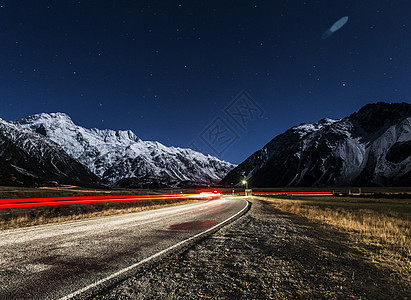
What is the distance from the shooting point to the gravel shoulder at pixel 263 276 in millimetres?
3412

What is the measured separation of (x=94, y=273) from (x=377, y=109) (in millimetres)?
212960

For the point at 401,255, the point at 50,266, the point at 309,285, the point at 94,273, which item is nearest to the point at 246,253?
the point at 309,285

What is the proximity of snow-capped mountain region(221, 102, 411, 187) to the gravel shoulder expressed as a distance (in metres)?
144

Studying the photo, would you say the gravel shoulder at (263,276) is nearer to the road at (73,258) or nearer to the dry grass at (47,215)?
the road at (73,258)

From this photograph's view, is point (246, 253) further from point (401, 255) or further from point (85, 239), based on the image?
point (85, 239)

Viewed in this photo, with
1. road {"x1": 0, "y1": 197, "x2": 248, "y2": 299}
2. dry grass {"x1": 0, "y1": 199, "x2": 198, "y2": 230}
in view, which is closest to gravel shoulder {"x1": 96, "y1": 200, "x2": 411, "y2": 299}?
road {"x1": 0, "y1": 197, "x2": 248, "y2": 299}

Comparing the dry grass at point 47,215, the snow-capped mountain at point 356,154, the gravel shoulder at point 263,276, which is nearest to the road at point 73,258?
the gravel shoulder at point 263,276

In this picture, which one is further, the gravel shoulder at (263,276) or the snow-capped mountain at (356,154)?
the snow-capped mountain at (356,154)

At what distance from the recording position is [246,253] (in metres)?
5.71

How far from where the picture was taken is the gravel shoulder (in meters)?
3.41

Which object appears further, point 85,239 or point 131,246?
point 85,239

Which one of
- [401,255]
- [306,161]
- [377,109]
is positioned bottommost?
[401,255]

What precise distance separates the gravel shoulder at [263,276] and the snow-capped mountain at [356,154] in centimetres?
14420

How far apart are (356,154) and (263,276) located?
177 meters
